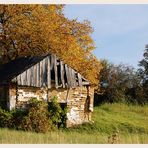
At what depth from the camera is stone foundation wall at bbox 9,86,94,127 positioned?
30656mm

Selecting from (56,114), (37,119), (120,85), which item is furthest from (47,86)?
(120,85)

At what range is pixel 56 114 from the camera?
101 ft

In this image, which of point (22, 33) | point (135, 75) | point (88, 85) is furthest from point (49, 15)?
point (135, 75)

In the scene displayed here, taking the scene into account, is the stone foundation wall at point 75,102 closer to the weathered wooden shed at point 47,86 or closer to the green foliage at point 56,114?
the weathered wooden shed at point 47,86

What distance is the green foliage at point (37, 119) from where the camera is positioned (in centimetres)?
2875

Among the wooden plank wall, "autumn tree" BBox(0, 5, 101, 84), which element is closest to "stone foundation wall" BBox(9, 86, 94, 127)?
the wooden plank wall

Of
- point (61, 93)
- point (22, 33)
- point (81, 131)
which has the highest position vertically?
point (22, 33)

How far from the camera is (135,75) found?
54.9 m

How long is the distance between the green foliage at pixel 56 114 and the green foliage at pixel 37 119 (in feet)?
1.39

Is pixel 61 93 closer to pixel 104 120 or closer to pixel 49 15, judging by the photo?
pixel 104 120

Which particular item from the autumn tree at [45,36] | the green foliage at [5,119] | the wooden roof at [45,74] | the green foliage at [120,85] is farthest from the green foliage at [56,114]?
the green foliage at [120,85]

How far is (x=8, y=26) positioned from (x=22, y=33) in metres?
1.55

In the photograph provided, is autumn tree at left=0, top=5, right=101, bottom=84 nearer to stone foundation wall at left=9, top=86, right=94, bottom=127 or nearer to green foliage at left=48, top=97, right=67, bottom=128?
stone foundation wall at left=9, top=86, right=94, bottom=127

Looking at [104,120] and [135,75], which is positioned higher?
[135,75]
